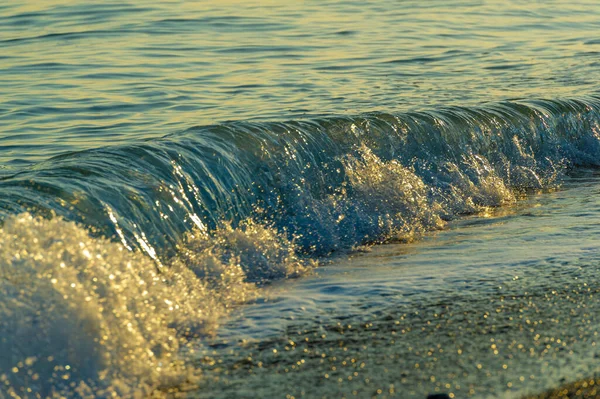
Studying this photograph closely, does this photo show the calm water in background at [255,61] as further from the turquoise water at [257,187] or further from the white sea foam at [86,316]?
the white sea foam at [86,316]

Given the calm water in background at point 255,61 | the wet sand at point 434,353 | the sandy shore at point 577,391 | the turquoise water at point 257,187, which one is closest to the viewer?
the sandy shore at point 577,391

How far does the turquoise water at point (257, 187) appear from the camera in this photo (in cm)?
428

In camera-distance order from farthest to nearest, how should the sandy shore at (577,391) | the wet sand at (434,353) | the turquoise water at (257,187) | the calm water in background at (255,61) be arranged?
the calm water in background at (255,61), the turquoise water at (257,187), the wet sand at (434,353), the sandy shore at (577,391)

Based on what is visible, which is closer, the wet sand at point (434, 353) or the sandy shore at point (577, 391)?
the sandy shore at point (577, 391)

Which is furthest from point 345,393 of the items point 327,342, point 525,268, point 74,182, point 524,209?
point 524,209

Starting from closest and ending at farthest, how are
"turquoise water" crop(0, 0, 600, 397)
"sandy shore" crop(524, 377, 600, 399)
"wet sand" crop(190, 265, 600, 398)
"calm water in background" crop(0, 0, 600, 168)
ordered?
"sandy shore" crop(524, 377, 600, 399) < "wet sand" crop(190, 265, 600, 398) < "turquoise water" crop(0, 0, 600, 397) < "calm water in background" crop(0, 0, 600, 168)

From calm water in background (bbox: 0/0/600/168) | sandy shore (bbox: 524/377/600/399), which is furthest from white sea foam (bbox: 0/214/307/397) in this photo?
calm water in background (bbox: 0/0/600/168)

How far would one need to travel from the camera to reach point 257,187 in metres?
7.18

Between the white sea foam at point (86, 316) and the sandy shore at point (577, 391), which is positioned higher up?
the white sea foam at point (86, 316)

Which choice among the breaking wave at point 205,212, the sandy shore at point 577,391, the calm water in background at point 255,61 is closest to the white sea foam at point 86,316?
the breaking wave at point 205,212

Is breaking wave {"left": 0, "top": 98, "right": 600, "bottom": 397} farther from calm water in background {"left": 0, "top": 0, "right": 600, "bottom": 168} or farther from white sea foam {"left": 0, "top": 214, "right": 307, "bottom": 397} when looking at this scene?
calm water in background {"left": 0, "top": 0, "right": 600, "bottom": 168}

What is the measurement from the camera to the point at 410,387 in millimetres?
4055

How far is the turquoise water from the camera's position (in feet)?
14.0

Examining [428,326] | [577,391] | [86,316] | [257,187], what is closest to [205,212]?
[257,187]
